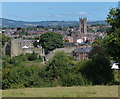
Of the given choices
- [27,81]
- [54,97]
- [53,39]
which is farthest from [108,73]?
[53,39]

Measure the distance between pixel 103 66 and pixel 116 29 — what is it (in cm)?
229

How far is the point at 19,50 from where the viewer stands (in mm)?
49594

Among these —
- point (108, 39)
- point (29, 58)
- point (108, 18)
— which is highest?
point (108, 18)

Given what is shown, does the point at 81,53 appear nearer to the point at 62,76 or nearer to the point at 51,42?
the point at 51,42

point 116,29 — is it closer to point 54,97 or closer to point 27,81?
point 27,81

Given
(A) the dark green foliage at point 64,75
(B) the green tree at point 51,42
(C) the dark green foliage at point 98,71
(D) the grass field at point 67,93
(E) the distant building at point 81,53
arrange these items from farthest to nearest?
(B) the green tree at point 51,42, (E) the distant building at point 81,53, (C) the dark green foliage at point 98,71, (A) the dark green foliage at point 64,75, (D) the grass field at point 67,93

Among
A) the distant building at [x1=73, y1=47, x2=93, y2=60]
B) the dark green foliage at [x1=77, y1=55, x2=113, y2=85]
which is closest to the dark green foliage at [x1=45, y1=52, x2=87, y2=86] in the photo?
the dark green foliage at [x1=77, y1=55, x2=113, y2=85]

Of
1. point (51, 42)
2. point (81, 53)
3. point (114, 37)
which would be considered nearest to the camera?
point (114, 37)

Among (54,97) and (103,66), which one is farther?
(103,66)

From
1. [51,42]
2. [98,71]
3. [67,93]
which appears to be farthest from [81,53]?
[67,93]

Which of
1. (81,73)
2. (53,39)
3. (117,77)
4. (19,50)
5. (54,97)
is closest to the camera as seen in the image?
(54,97)

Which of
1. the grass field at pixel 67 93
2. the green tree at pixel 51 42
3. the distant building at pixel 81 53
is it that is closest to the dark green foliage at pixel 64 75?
the grass field at pixel 67 93

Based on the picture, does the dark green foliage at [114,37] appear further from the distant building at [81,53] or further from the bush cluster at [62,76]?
the distant building at [81,53]

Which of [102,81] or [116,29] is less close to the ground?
[116,29]
